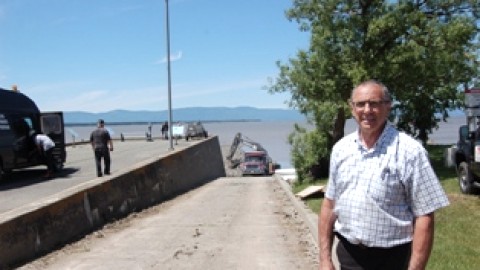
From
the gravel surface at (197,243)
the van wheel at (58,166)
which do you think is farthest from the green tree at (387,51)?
the van wheel at (58,166)

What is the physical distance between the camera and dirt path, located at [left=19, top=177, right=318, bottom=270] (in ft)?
25.5

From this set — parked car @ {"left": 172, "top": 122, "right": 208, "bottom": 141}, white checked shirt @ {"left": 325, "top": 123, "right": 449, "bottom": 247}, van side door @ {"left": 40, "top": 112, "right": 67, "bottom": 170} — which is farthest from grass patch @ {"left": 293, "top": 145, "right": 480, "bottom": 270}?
parked car @ {"left": 172, "top": 122, "right": 208, "bottom": 141}

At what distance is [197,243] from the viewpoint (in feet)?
30.1

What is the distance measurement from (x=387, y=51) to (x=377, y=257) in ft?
55.6

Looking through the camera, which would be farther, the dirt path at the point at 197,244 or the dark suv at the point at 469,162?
the dark suv at the point at 469,162

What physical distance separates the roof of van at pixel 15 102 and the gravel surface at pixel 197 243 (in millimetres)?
6150

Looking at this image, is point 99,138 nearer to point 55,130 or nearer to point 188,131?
point 55,130

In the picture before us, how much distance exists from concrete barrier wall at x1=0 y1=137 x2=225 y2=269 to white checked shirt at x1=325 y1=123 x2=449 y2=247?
240 inches

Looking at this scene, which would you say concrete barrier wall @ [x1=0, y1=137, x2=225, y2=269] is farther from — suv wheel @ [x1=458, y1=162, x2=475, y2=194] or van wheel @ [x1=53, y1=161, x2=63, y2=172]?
suv wheel @ [x1=458, y1=162, x2=475, y2=194]

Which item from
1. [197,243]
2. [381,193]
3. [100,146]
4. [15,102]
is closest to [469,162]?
[197,243]

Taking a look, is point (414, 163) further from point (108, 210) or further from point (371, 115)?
point (108, 210)

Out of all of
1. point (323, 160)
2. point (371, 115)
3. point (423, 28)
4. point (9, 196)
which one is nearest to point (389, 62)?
point (423, 28)

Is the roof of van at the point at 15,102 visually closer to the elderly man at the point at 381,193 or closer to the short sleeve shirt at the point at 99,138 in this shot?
the short sleeve shirt at the point at 99,138

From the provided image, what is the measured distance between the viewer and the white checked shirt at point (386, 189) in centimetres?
311
